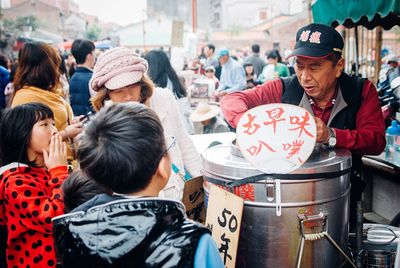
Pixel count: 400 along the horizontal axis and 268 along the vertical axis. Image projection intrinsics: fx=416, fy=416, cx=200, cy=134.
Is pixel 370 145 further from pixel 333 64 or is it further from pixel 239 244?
pixel 239 244

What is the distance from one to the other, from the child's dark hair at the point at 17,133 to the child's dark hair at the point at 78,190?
1.53 ft

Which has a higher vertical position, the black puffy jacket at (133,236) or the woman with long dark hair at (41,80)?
the woman with long dark hair at (41,80)

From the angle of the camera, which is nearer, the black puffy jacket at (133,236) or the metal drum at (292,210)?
the black puffy jacket at (133,236)

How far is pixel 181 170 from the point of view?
2805 mm

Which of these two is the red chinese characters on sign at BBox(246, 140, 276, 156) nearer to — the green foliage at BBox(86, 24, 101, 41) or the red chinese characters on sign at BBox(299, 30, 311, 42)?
the red chinese characters on sign at BBox(299, 30, 311, 42)

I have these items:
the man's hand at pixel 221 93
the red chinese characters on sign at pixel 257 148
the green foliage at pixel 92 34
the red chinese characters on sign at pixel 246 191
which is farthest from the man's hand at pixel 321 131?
the green foliage at pixel 92 34

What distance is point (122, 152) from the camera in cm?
134

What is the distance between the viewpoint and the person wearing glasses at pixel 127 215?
4.29 ft

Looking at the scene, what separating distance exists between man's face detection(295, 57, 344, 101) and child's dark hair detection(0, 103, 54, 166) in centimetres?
151

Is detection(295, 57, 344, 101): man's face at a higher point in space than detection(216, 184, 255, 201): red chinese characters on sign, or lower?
higher

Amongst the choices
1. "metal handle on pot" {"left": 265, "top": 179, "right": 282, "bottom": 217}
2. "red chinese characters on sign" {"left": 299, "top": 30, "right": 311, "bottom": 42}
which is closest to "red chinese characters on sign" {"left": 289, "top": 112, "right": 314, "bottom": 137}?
"metal handle on pot" {"left": 265, "top": 179, "right": 282, "bottom": 217}

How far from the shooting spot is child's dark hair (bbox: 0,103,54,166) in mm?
2248

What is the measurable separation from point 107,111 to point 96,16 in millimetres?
74689

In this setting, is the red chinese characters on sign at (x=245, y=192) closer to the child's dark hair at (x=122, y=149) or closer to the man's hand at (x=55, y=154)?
the child's dark hair at (x=122, y=149)
